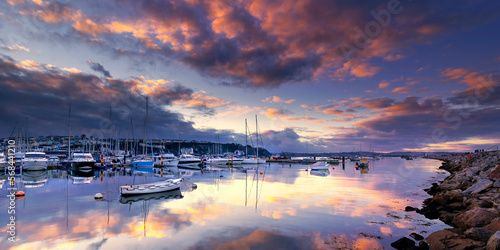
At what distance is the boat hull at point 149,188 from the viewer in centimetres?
2658

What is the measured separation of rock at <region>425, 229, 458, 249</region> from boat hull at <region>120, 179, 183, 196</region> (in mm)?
24595

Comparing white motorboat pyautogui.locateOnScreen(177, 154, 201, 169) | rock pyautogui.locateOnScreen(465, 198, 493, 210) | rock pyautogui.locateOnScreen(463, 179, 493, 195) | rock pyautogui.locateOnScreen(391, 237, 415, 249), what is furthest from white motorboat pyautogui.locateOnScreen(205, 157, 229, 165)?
rock pyautogui.locateOnScreen(391, 237, 415, 249)

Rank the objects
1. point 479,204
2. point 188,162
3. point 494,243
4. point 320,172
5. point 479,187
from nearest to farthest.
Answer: point 494,243, point 479,204, point 479,187, point 320,172, point 188,162

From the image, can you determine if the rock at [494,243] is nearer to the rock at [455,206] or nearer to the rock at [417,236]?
the rock at [417,236]

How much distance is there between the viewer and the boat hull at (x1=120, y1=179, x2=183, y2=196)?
26578 millimetres

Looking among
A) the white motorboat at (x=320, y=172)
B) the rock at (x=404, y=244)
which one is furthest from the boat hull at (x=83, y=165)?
the rock at (x=404, y=244)

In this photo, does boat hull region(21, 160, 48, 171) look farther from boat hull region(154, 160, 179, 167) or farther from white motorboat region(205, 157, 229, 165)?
white motorboat region(205, 157, 229, 165)

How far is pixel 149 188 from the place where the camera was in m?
27.7

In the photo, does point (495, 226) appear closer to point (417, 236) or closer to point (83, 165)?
point (417, 236)

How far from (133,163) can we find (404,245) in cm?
8061

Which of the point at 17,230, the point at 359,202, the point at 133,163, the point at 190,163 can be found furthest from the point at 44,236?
the point at 190,163

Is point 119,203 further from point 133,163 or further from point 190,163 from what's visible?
point 190,163

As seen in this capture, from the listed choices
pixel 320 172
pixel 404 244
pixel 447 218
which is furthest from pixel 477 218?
pixel 320 172

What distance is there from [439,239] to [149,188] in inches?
996
